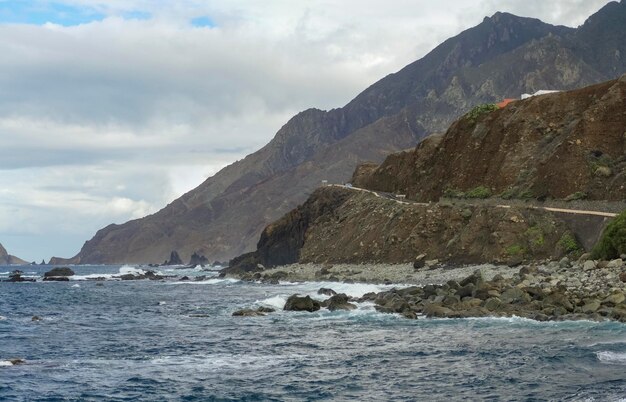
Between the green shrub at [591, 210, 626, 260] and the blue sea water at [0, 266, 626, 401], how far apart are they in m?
15.4

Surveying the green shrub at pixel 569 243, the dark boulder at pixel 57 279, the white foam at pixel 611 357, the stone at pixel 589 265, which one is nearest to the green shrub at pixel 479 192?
the green shrub at pixel 569 243

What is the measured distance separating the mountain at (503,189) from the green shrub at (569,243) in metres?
0.09

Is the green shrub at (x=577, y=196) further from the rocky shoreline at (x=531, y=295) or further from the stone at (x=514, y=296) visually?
the stone at (x=514, y=296)

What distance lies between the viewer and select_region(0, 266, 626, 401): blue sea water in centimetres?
2906

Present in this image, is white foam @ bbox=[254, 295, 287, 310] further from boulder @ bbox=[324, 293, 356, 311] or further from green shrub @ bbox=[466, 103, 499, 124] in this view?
green shrub @ bbox=[466, 103, 499, 124]

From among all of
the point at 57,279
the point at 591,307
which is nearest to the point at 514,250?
the point at 591,307

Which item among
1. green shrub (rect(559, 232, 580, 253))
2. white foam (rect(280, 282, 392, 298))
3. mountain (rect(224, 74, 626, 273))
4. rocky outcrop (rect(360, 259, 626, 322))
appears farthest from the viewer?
mountain (rect(224, 74, 626, 273))

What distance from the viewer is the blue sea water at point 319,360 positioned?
1144 inches

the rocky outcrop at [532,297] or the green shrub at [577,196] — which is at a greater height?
the green shrub at [577,196]

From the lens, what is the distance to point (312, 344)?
41.7 metres

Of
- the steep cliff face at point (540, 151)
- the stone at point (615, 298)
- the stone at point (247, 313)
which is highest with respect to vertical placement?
the steep cliff face at point (540, 151)

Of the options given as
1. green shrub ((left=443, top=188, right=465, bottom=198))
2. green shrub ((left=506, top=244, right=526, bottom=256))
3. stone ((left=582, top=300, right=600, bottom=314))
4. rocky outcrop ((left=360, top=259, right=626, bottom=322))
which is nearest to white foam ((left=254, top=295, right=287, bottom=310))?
rocky outcrop ((left=360, top=259, right=626, bottom=322))

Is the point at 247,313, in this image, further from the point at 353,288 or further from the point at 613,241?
the point at 613,241

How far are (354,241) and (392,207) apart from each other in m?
7.31
